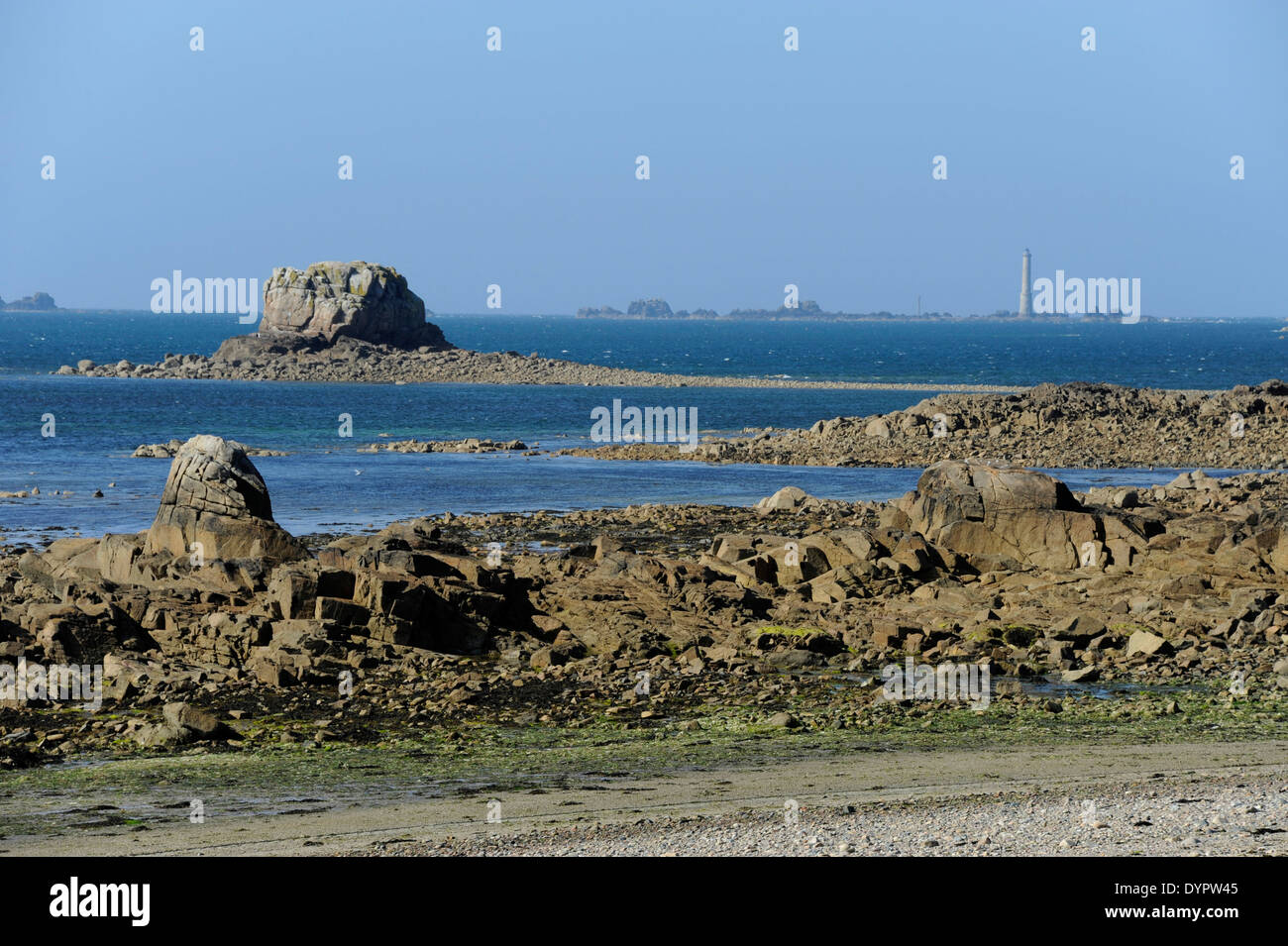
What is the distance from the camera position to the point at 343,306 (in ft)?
410

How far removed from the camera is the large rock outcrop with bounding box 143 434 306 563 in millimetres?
23703

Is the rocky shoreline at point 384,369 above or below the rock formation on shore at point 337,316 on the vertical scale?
below

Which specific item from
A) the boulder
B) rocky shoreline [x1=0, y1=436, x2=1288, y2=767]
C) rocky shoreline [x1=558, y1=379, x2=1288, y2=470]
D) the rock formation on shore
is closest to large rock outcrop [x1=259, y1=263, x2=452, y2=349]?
the rock formation on shore

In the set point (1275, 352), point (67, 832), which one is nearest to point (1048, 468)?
point (67, 832)

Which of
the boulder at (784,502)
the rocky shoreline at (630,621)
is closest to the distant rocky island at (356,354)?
the boulder at (784,502)

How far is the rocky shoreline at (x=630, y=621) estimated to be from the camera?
17.5 meters

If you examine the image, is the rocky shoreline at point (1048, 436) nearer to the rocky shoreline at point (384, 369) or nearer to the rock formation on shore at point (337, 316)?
the rocky shoreline at point (384, 369)

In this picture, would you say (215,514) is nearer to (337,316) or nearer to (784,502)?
(784,502)

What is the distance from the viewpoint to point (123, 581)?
22469 mm

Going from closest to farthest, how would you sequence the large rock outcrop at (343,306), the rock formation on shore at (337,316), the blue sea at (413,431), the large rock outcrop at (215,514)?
the large rock outcrop at (215,514) < the blue sea at (413,431) < the rock formation on shore at (337,316) < the large rock outcrop at (343,306)

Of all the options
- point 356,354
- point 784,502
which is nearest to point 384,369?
point 356,354

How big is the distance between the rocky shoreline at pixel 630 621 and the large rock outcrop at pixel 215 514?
0.05 meters

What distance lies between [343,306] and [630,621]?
354ft
